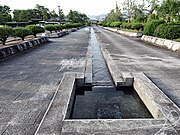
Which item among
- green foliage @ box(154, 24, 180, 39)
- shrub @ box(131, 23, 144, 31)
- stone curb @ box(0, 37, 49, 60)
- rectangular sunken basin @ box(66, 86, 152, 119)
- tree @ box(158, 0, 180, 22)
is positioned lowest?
rectangular sunken basin @ box(66, 86, 152, 119)

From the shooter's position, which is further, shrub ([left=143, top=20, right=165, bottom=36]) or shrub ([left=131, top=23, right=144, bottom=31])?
shrub ([left=131, top=23, right=144, bottom=31])

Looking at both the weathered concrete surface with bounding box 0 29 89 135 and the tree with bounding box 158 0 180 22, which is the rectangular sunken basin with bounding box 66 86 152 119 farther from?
the tree with bounding box 158 0 180 22

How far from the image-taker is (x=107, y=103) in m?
5.22

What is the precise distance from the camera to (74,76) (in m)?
6.12

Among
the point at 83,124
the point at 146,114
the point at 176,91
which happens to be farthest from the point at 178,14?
the point at 83,124

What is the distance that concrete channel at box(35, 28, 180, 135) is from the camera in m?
3.18

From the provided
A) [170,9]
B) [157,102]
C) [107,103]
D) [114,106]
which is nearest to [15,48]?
[107,103]

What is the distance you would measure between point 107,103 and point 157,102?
145 centimetres

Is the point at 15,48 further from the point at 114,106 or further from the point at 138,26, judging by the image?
the point at 138,26

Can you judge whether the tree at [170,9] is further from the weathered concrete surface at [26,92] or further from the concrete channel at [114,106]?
the weathered concrete surface at [26,92]

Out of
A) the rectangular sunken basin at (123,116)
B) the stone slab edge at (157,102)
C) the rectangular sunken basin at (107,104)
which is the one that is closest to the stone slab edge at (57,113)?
the rectangular sunken basin at (123,116)

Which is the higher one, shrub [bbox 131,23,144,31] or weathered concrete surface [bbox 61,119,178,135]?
shrub [bbox 131,23,144,31]

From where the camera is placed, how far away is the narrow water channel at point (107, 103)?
14.8ft

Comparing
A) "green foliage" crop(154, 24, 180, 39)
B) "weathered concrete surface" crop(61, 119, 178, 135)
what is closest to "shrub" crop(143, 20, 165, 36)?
"green foliage" crop(154, 24, 180, 39)
